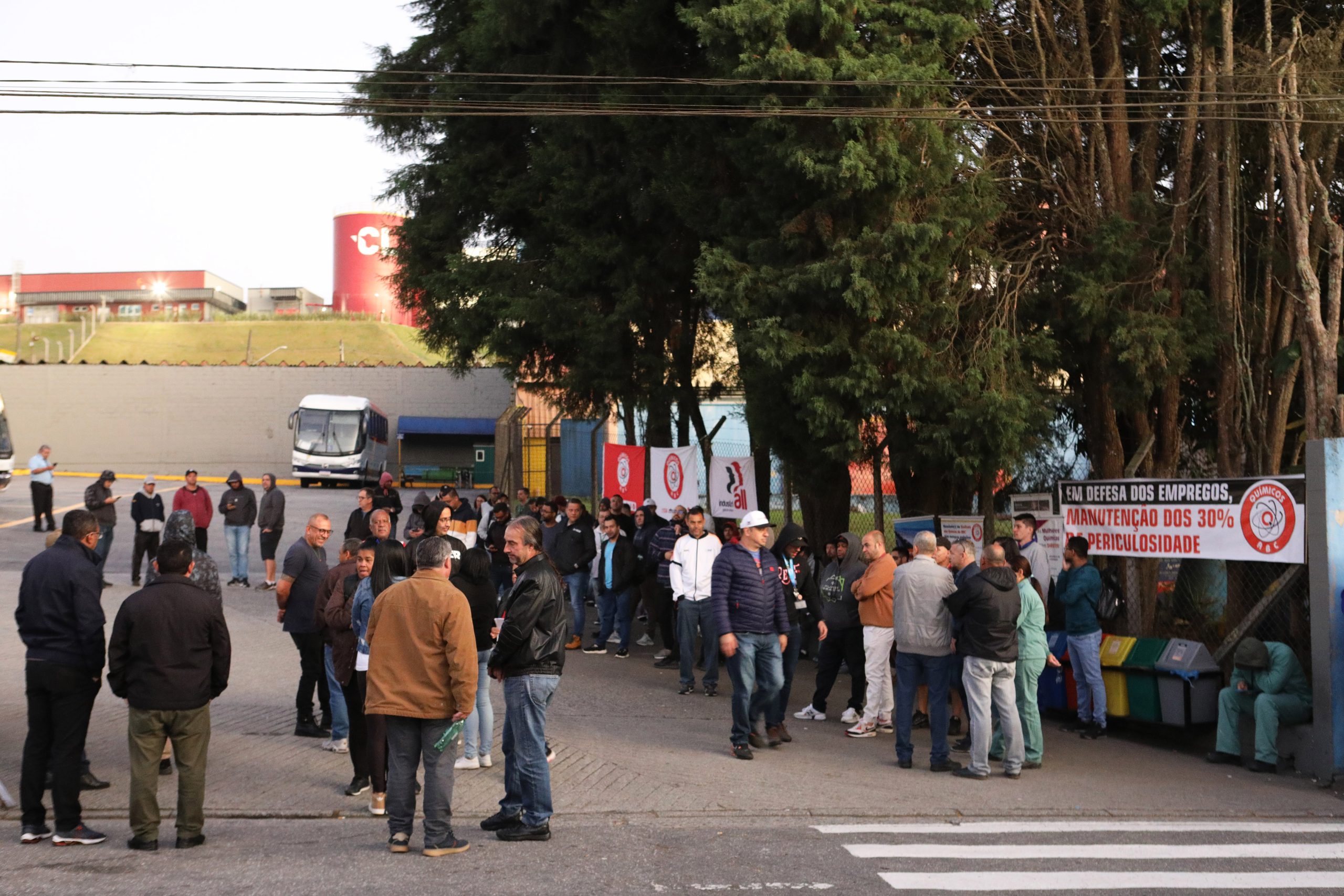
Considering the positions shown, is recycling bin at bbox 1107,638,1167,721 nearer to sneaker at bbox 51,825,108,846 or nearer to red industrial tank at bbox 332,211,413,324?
sneaker at bbox 51,825,108,846

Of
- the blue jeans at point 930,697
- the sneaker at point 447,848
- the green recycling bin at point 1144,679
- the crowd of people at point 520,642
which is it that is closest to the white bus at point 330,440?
the crowd of people at point 520,642

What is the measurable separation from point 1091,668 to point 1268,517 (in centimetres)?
200

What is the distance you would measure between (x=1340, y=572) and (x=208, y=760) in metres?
8.65

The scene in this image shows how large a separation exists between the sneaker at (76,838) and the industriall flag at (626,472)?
13.5 metres

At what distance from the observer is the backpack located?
36.7ft

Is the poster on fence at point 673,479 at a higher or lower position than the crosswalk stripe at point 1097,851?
higher

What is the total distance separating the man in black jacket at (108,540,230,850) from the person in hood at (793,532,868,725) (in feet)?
19.1

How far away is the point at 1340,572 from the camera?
31.0ft

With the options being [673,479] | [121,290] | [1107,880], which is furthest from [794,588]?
[121,290]

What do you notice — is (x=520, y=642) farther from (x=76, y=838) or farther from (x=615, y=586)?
(x=615, y=586)

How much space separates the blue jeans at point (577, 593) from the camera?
14.9 metres

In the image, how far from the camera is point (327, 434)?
4350 cm

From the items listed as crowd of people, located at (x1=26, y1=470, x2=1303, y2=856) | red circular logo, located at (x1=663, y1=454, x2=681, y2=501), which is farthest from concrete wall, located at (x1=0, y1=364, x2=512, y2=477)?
crowd of people, located at (x1=26, y1=470, x2=1303, y2=856)

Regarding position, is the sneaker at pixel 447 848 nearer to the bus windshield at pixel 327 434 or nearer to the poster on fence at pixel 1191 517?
the poster on fence at pixel 1191 517
